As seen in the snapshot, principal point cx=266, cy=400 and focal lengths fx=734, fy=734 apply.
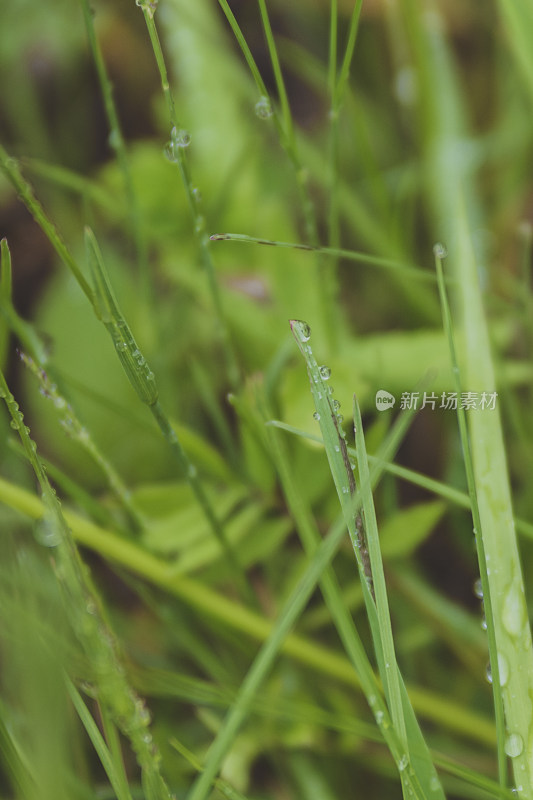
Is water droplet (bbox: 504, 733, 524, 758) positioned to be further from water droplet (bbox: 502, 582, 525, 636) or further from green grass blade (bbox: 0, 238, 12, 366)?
green grass blade (bbox: 0, 238, 12, 366)

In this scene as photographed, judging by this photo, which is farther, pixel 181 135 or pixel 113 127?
pixel 113 127

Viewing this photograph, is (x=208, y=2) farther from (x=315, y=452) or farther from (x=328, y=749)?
(x=328, y=749)

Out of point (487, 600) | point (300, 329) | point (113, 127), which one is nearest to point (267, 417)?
point (300, 329)

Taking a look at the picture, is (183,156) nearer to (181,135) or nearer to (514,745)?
(181,135)

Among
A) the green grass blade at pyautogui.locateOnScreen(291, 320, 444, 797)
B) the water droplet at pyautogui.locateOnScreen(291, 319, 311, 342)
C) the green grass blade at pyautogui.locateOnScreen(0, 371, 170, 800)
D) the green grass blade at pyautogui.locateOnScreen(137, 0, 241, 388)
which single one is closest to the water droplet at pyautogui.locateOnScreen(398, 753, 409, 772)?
the green grass blade at pyautogui.locateOnScreen(291, 320, 444, 797)

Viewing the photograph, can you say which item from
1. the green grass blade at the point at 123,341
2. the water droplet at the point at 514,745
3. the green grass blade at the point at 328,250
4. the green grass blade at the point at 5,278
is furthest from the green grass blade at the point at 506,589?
the green grass blade at the point at 5,278

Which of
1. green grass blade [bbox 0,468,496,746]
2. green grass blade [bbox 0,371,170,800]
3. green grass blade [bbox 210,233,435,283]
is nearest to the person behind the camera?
green grass blade [bbox 0,371,170,800]

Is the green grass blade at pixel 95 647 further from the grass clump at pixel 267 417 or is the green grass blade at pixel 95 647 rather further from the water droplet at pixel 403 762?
the water droplet at pixel 403 762
